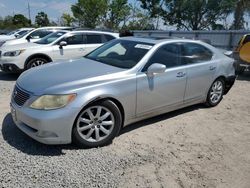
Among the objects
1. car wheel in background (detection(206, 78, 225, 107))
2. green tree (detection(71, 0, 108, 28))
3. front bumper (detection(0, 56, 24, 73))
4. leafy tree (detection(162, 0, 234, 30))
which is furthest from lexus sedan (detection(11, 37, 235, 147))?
green tree (detection(71, 0, 108, 28))

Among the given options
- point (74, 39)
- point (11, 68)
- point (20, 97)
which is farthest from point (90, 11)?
point (20, 97)

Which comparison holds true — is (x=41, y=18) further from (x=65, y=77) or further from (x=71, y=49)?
(x=65, y=77)

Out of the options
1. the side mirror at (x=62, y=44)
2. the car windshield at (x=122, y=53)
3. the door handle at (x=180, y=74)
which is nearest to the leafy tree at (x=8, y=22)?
the side mirror at (x=62, y=44)

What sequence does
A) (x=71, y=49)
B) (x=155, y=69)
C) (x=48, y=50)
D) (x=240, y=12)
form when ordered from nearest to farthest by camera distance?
(x=155, y=69), (x=48, y=50), (x=71, y=49), (x=240, y=12)

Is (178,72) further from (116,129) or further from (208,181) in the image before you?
(208,181)

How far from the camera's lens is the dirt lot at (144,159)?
10.7 feet

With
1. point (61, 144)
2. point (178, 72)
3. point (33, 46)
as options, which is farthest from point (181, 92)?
point (33, 46)

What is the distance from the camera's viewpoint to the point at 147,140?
14.2 feet

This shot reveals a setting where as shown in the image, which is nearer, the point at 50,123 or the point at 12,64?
the point at 50,123

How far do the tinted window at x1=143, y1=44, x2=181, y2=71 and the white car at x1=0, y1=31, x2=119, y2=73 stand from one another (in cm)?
337

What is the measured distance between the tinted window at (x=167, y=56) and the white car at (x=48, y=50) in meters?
3.37

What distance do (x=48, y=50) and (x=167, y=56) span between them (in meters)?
4.72

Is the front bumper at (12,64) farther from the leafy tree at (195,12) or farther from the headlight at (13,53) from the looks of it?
the leafy tree at (195,12)

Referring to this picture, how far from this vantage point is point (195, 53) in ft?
17.8
